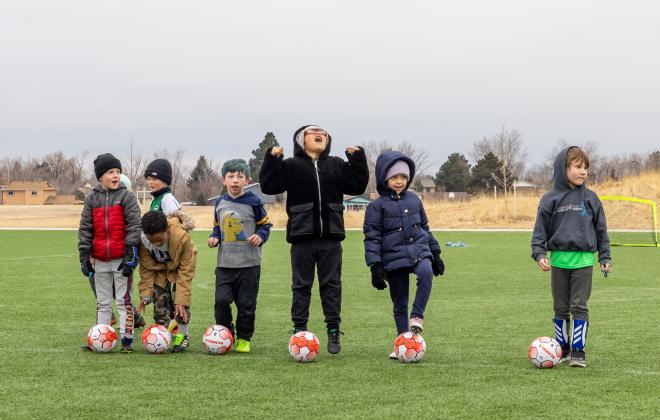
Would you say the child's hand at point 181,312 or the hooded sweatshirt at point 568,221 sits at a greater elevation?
the hooded sweatshirt at point 568,221

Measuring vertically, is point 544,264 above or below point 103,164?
below

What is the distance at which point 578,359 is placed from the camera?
23.9ft

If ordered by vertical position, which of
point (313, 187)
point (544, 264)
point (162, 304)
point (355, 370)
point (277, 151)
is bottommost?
point (355, 370)

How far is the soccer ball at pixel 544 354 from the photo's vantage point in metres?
7.11

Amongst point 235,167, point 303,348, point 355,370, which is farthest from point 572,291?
point 235,167

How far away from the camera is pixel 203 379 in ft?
22.1

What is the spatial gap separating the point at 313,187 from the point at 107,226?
202cm

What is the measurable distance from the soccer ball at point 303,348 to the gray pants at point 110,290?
5.96 feet

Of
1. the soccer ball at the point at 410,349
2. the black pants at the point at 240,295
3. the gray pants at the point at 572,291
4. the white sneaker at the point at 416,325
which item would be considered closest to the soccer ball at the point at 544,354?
the gray pants at the point at 572,291

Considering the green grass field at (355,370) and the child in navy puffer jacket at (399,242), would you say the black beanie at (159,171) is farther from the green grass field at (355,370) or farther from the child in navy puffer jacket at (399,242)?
the child in navy puffer jacket at (399,242)

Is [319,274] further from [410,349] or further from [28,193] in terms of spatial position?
[28,193]

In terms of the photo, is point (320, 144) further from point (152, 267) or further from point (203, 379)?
point (203, 379)

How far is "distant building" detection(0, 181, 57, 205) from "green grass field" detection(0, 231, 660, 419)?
113 metres

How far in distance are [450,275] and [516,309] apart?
605 centimetres
